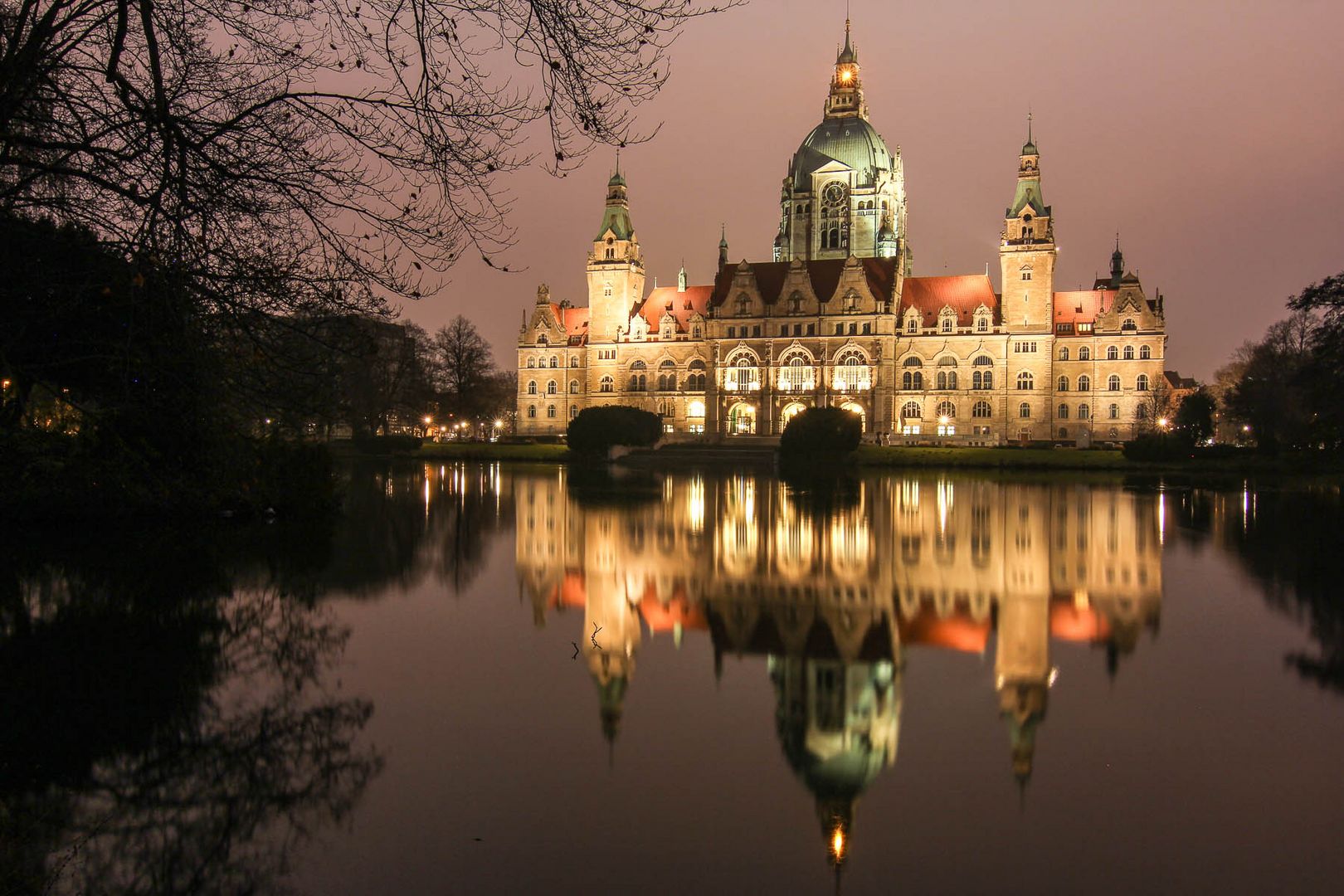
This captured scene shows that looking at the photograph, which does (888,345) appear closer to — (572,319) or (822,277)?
(822,277)

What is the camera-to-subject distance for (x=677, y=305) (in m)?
88.2

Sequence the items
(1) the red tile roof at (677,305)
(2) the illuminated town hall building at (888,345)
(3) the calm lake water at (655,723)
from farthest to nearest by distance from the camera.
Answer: (1) the red tile roof at (677,305) → (2) the illuminated town hall building at (888,345) → (3) the calm lake water at (655,723)

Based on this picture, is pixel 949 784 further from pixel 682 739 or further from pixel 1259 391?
pixel 1259 391

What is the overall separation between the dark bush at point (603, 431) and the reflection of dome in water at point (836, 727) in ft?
162

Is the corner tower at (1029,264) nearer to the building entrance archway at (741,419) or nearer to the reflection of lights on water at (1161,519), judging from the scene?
the building entrance archway at (741,419)

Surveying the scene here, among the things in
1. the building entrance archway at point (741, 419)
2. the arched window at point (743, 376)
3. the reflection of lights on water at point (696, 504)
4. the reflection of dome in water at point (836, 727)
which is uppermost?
the arched window at point (743, 376)

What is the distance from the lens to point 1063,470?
49.9 meters

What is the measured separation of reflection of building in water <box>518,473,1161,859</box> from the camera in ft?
25.4

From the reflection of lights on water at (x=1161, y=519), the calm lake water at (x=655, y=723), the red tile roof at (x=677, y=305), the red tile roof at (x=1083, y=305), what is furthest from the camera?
the red tile roof at (x=677, y=305)

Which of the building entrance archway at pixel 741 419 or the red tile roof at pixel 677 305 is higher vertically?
the red tile roof at pixel 677 305

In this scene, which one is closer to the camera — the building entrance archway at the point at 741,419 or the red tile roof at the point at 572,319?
the building entrance archway at the point at 741,419

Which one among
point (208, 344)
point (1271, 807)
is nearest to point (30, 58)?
point (208, 344)

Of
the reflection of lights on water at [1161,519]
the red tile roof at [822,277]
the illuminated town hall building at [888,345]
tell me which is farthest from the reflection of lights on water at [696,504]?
the red tile roof at [822,277]

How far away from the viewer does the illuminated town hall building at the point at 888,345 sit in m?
77.4
